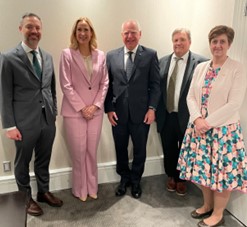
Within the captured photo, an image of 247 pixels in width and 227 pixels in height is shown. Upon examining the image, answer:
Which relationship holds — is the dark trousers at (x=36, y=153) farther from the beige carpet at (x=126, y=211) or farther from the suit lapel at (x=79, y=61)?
the suit lapel at (x=79, y=61)

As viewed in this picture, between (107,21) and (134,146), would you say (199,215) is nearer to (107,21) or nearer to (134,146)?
(134,146)

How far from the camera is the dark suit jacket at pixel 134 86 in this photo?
8.14ft

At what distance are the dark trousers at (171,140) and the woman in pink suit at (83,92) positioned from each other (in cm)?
67

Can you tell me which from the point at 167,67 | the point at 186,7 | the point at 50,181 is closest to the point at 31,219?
the point at 50,181

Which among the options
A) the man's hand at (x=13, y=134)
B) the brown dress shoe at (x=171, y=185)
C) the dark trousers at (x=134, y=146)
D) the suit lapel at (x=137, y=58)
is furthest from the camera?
the brown dress shoe at (x=171, y=185)

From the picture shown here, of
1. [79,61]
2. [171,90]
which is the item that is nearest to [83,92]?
[79,61]

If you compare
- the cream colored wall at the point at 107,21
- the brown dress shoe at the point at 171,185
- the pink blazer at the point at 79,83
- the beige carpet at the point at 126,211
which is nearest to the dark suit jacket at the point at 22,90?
the pink blazer at the point at 79,83

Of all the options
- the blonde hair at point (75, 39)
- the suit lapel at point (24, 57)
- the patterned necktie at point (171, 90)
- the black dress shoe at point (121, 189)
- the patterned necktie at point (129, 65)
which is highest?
the blonde hair at point (75, 39)

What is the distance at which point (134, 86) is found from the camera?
2.48 metres

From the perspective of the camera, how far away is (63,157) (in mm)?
2855

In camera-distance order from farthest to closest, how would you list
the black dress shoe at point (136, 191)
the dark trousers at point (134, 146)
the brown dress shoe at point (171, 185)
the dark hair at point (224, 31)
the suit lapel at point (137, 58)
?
the brown dress shoe at point (171, 185) → the black dress shoe at point (136, 191) → the dark trousers at point (134, 146) → the suit lapel at point (137, 58) → the dark hair at point (224, 31)

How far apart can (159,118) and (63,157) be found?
1.06m

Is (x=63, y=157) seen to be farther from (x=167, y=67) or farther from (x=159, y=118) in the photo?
(x=167, y=67)

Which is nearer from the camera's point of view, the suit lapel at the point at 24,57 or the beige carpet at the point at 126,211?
the suit lapel at the point at 24,57
